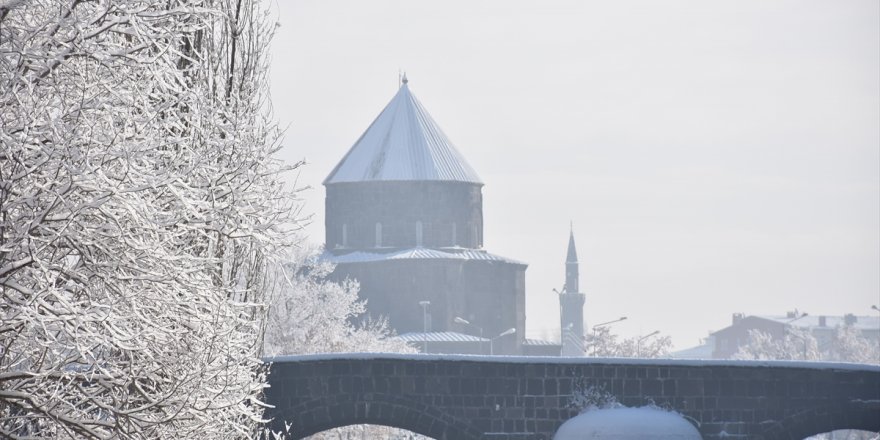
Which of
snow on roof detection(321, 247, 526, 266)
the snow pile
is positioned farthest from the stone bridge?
snow on roof detection(321, 247, 526, 266)

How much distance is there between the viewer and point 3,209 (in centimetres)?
991

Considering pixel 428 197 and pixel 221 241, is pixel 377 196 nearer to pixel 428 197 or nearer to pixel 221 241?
pixel 428 197

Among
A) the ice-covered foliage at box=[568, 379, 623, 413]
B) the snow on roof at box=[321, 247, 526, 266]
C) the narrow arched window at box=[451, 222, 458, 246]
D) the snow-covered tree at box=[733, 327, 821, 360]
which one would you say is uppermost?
the narrow arched window at box=[451, 222, 458, 246]

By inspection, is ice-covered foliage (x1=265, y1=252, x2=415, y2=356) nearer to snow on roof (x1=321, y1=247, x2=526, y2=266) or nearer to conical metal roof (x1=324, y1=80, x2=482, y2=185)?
snow on roof (x1=321, y1=247, x2=526, y2=266)

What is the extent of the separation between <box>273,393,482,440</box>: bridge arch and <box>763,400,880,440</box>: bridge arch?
5.03m

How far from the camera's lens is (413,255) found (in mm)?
74312

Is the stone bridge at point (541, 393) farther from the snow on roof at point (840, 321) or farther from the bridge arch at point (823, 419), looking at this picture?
the snow on roof at point (840, 321)

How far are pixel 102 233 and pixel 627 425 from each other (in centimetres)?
1768

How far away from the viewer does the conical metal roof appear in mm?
75625

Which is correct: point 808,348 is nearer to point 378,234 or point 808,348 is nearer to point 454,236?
point 454,236

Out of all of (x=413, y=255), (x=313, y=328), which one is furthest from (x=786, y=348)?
(x=313, y=328)

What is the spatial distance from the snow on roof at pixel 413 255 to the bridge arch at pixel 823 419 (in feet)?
151

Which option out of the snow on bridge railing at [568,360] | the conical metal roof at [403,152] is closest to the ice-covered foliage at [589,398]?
the snow on bridge railing at [568,360]

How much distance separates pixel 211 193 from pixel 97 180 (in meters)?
1.56
